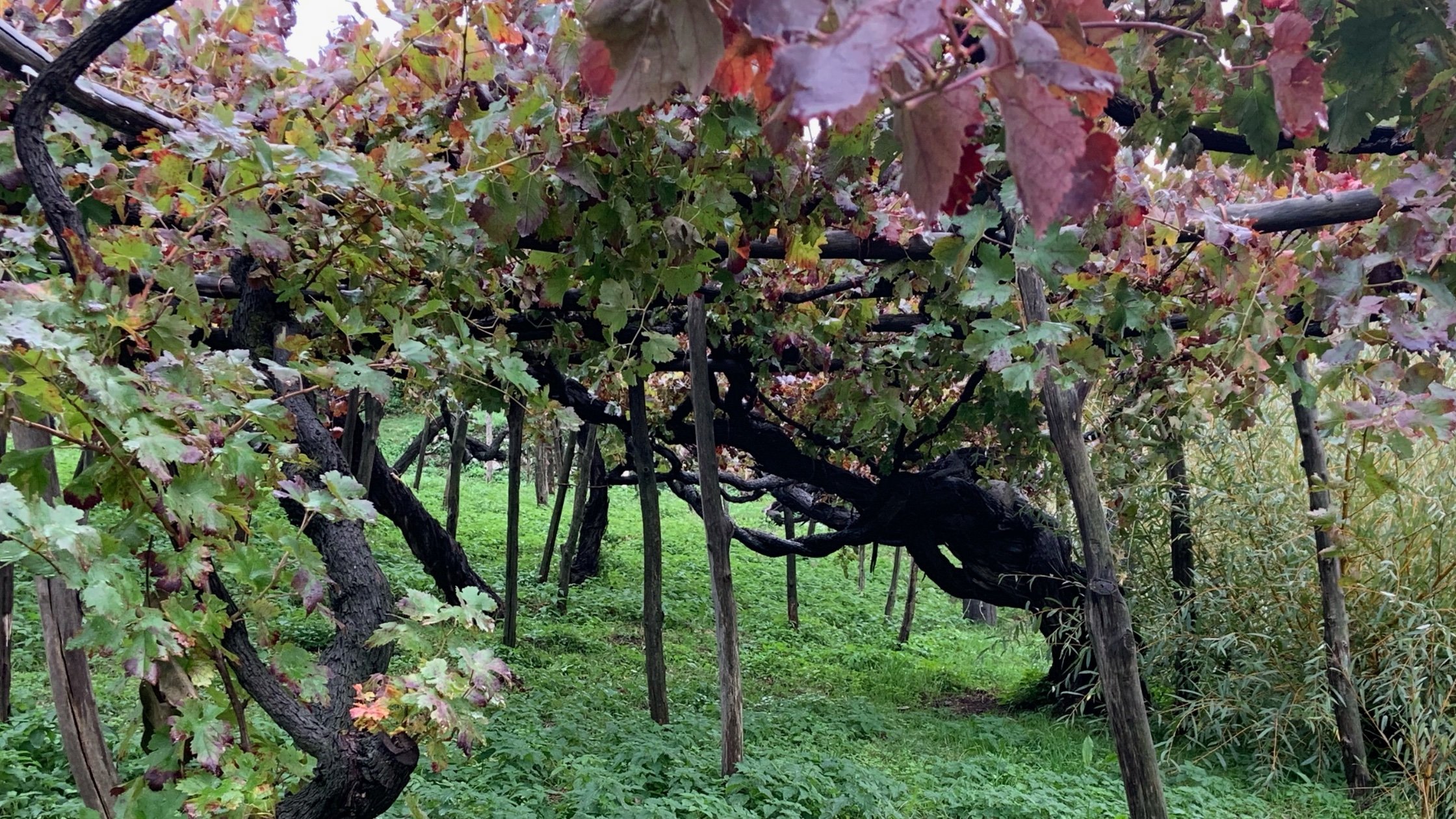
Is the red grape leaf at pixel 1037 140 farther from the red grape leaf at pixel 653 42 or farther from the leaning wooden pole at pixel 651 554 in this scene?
the leaning wooden pole at pixel 651 554

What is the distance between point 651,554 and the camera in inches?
204

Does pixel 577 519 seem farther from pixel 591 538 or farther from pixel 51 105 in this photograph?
pixel 51 105

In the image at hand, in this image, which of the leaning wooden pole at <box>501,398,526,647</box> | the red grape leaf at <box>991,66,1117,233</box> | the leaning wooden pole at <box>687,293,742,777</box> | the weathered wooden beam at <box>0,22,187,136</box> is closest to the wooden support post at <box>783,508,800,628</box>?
the leaning wooden pole at <box>501,398,526,647</box>

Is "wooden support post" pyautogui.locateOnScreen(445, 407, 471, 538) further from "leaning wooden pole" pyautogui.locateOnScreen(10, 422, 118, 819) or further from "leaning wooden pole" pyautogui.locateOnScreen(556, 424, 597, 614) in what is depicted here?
"leaning wooden pole" pyautogui.locateOnScreen(10, 422, 118, 819)

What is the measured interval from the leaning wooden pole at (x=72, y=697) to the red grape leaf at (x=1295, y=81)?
194 centimetres

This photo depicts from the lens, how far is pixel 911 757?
5.21 metres

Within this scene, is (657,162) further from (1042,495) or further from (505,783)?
(1042,495)

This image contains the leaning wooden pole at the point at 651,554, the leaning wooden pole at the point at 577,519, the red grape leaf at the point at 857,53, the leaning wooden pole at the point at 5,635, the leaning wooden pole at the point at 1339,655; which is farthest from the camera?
the leaning wooden pole at the point at 577,519

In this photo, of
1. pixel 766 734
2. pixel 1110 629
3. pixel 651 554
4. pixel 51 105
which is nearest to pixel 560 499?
pixel 651 554

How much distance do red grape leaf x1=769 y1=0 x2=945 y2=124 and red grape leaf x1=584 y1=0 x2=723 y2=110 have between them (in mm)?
159

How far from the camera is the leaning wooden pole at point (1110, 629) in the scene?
2.33 meters

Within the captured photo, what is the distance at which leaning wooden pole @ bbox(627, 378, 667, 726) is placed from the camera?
5102mm

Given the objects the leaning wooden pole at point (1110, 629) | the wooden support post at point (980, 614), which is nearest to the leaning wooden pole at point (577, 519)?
the wooden support post at point (980, 614)

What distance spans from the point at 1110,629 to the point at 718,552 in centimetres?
204
